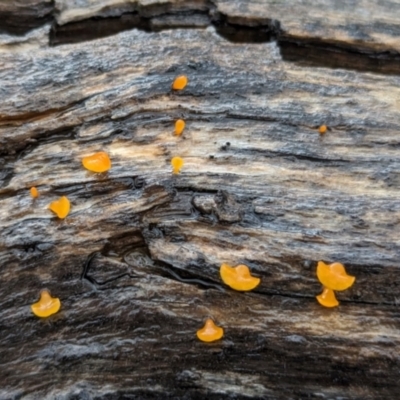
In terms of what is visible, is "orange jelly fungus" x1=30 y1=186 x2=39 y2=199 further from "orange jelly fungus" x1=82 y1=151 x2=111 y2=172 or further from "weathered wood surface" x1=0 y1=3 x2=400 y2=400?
"orange jelly fungus" x1=82 y1=151 x2=111 y2=172

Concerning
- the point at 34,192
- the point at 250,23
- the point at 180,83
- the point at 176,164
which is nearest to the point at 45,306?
the point at 34,192

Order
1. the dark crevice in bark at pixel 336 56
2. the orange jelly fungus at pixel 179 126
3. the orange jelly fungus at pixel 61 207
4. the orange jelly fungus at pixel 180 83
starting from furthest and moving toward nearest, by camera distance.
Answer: the dark crevice in bark at pixel 336 56 < the orange jelly fungus at pixel 180 83 < the orange jelly fungus at pixel 179 126 < the orange jelly fungus at pixel 61 207

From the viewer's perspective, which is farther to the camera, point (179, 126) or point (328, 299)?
→ point (179, 126)

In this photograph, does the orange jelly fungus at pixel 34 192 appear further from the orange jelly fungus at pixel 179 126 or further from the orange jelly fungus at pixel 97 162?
the orange jelly fungus at pixel 179 126

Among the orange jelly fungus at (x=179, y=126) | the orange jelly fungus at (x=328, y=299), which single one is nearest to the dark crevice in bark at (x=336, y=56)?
the orange jelly fungus at (x=179, y=126)

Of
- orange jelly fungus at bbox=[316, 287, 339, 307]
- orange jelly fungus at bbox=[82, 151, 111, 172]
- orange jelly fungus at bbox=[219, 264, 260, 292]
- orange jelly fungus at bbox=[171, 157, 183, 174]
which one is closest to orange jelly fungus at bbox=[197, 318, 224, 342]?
orange jelly fungus at bbox=[219, 264, 260, 292]

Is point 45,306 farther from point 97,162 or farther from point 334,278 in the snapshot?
point 334,278
